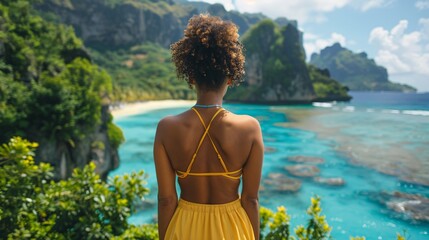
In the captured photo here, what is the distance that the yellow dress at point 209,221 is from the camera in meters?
1.94

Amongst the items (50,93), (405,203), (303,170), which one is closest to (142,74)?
(303,170)

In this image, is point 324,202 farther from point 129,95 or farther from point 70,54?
point 129,95

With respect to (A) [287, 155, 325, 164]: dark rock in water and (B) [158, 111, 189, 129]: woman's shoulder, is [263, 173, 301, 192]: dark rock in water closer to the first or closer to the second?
(A) [287, 155, 325, 164]: dark rock in water

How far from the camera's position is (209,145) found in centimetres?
195

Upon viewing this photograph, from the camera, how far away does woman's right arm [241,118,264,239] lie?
199 centimetres

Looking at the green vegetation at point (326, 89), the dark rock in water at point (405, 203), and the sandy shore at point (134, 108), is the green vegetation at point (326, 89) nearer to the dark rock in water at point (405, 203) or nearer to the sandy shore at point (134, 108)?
the sandy shore at point (134, 108)

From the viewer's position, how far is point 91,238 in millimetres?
3689

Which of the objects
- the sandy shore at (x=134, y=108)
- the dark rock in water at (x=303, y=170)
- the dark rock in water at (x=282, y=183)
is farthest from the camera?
the sandy shore at (x=134, y=108)

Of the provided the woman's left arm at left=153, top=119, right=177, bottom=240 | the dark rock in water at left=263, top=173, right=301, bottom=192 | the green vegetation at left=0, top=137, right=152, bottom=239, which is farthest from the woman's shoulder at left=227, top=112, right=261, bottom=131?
the dark rock in water at left=263, top=173, right=301, bottom=192

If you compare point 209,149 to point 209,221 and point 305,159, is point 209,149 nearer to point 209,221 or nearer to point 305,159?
point 209,221

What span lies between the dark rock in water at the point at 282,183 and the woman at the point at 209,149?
46.7 ft

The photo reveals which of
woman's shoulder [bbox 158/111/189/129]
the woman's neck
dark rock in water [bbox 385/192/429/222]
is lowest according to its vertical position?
dark rock in water [bbox 385/192/429/222]

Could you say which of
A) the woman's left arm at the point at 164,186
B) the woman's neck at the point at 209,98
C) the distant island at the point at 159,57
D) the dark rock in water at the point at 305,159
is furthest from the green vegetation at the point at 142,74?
the woman's neck at the point at 209,98

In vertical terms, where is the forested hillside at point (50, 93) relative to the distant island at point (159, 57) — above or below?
below
